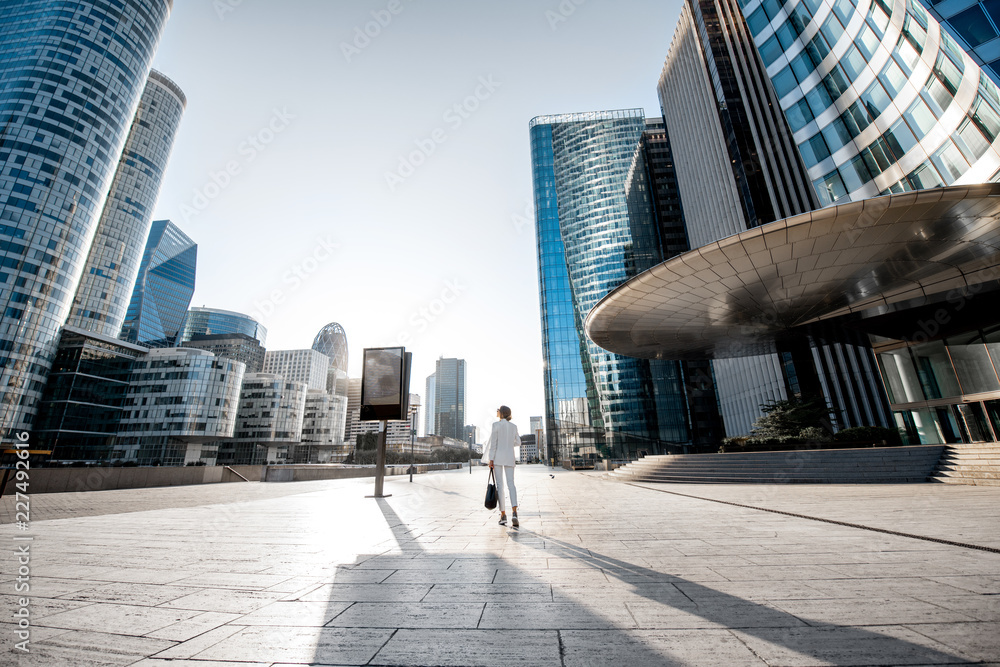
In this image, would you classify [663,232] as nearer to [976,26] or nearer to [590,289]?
[590,289]

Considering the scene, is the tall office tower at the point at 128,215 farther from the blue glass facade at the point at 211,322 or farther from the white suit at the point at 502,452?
the white suit at the point at 502,452

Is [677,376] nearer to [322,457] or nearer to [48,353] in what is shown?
[322,457]

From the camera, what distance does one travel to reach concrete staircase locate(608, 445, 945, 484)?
1340 centimetres

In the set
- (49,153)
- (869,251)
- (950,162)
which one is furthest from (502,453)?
(49,153)

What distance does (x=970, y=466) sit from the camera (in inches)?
472

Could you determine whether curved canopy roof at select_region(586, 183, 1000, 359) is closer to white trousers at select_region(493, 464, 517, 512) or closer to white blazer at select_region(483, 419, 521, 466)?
white blazer at select_region(483, 419, 521, 466)

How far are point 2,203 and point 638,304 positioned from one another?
296 feet

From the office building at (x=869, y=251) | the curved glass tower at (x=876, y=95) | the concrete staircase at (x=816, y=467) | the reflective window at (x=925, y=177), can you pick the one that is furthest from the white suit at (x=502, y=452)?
the reflective window at (x=925, y=177)

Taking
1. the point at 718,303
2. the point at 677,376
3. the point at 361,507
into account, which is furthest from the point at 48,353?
the point at 677,376

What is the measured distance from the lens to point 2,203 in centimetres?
5869

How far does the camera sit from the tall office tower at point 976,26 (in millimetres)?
11305

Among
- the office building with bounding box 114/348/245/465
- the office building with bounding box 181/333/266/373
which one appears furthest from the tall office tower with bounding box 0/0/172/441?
the office building with bounding box 181/333/266/373

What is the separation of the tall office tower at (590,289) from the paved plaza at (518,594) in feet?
213

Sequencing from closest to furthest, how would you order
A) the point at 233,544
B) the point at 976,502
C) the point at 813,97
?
the point at 233,544 → the point at 976,502 → the point at 813,97
